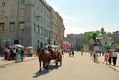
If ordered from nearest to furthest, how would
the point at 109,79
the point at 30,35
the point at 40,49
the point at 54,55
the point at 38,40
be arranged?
the point at 109,79 → the point at 40,49 → the point at 54,55 → the point at 30,35 → the point at 38,40

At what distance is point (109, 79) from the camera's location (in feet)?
57.2

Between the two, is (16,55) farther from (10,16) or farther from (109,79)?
(10,16)

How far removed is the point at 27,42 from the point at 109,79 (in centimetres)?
4957

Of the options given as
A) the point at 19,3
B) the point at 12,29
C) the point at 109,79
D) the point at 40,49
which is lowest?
the point at 109,79

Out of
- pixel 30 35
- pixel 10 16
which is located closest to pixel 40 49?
pixel 30 35

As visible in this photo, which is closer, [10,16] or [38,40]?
[10,16]

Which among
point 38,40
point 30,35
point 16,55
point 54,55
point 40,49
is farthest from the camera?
point 38,40

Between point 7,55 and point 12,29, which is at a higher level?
point 12,29

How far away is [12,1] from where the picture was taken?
227ft

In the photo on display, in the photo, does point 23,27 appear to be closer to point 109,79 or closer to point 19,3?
point 19,3

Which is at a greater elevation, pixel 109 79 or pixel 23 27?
pixel 23 27

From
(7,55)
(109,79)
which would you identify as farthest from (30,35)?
(109,79)

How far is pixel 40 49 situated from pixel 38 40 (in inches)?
2022

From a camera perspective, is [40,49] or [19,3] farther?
[19,3]
